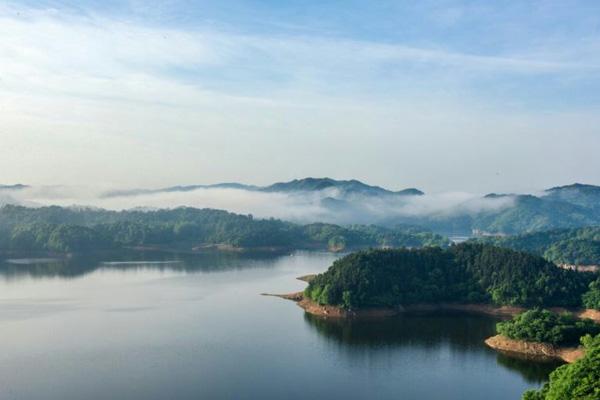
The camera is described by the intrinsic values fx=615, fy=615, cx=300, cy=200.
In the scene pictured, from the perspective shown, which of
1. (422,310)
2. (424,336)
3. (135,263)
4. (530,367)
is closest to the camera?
(530,367)

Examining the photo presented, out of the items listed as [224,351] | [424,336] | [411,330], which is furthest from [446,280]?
[224,351]

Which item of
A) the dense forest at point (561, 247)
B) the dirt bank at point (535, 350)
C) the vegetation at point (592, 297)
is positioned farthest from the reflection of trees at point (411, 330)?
the dense forest at point (561, 247)

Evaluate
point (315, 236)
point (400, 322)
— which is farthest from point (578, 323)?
point (315, 236)

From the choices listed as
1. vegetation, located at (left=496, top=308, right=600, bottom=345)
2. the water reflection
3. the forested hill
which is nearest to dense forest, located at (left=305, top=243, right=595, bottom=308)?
the water reflection

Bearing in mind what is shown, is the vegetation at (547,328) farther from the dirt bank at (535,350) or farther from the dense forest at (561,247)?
the dense forest at (561,247)

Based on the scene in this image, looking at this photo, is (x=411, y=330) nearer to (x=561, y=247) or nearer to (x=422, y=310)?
(x=422, y=310)

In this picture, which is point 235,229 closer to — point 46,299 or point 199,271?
point 199,271
